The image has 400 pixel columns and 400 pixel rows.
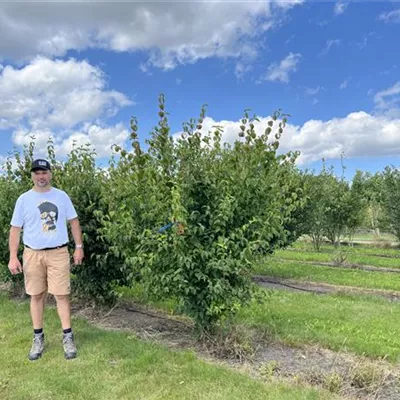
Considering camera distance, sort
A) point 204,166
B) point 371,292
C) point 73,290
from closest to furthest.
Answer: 1. point 204,166
2. point 73,290
3. point 371,292

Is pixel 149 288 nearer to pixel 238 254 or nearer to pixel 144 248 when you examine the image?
pixel 144 248

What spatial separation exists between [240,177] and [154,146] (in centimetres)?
100

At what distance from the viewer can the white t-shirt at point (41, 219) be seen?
15.3 feet

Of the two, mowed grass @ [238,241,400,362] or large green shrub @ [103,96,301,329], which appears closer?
large green shrub @ [103,96,301,329]

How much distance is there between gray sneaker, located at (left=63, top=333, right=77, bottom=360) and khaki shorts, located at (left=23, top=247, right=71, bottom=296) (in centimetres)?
45

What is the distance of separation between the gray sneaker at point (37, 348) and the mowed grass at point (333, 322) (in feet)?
7.85

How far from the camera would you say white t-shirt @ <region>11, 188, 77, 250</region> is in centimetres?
468

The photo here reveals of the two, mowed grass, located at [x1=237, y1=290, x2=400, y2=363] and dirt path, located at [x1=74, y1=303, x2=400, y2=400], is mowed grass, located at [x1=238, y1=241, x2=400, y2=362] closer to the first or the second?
mowed grass, located at [x1=237, y1=290, x2=400, y2=363]

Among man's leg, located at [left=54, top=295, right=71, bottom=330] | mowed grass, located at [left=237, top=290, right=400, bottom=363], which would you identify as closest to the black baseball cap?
man's leg, located at [left=54, top=295, right=71, bottom=330]

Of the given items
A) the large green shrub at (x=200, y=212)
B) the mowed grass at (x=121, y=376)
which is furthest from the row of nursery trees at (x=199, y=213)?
the mowed grass at (x=121, y=376)

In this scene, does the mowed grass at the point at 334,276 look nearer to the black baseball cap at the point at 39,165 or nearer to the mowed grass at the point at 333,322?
the mowed grass at the point at 333,322

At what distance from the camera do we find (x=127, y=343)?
16.0 ft

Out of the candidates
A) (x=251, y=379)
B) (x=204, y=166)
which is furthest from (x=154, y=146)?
(x=251, y=379)

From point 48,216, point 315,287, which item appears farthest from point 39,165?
point 315,287
